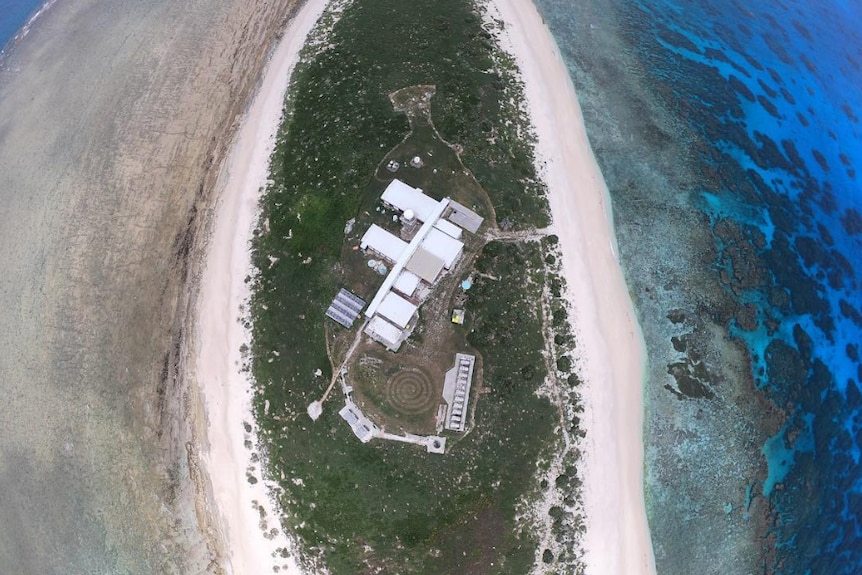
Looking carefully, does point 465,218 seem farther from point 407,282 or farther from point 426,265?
point 407,282

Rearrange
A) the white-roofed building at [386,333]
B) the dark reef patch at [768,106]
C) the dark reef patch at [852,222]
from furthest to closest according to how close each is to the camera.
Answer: the dark reef patch at [768,106]
the dark reef patch at [852,222]
the white-roofed building at [386,333]

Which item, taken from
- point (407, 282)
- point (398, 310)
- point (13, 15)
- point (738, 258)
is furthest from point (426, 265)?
point (13, 15)

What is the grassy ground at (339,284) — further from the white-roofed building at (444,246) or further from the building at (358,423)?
the white-roofed building at (444,246)

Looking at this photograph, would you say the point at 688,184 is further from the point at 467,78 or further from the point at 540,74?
the point at 467,78

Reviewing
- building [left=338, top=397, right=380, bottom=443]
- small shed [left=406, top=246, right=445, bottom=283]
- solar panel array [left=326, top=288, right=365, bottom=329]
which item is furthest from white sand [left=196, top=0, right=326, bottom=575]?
small shed [left=406, top=246, right=445, bottom=283]

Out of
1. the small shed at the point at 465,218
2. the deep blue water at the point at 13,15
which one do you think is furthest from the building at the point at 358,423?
the deep blue water at the point at 13,15

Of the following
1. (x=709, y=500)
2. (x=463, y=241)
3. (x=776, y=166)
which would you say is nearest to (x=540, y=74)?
(x=463, y=241)

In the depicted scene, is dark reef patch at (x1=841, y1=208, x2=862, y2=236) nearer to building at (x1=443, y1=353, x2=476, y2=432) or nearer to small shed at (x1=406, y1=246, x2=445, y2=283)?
building at (x1=443, y1=353, x2=476, y2=432)
